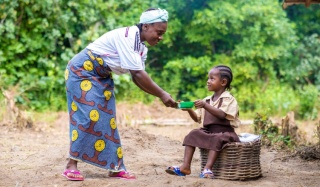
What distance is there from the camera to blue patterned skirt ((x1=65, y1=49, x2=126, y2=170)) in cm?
542

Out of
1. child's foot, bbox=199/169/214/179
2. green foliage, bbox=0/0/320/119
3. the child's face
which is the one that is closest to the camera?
child's foot, bbox=199/169/214/179

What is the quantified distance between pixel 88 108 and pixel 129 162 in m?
1.72

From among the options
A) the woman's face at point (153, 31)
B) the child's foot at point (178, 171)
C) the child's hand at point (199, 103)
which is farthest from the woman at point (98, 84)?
the child's foot at point (178, 171)

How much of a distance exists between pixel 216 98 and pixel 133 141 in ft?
8.43

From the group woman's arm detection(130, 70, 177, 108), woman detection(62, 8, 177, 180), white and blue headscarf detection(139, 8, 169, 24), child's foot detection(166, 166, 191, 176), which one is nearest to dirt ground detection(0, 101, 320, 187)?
child's foot detection(166, 166, 191, 176)

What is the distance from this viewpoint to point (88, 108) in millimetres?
5418

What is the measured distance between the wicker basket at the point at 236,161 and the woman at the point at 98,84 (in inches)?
30.3

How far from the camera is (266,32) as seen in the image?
45.0 ft

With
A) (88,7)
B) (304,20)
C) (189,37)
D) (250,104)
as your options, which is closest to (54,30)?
(88,7)

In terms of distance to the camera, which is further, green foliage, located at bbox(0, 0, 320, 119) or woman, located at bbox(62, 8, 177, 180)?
green foliage, located at bbox(0, 0, 320, 119)

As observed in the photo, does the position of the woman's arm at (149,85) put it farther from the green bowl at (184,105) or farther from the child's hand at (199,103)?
the child's hand at (199,103)

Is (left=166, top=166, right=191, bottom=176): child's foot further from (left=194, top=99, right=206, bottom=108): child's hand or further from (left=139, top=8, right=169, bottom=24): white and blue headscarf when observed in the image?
(left=139, top=8, right=169, bottom=24): white and blue headscarf

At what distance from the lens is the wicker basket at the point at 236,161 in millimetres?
5664

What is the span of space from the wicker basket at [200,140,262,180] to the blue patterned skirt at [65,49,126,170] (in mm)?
1055
